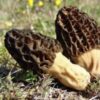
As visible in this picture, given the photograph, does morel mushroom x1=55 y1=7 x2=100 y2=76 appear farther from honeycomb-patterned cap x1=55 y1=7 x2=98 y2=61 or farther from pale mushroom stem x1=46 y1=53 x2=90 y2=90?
pale mushroom stem x1=46 y1=53 x2=90 y2=90

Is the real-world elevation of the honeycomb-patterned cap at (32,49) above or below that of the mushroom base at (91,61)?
above

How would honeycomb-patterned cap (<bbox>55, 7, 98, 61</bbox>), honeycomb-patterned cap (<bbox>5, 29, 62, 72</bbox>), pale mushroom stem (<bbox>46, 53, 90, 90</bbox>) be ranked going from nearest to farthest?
honeycomb-patterned cap (<bbox>5, 29, 62, 72</bbox>), pale mushroom stem (<bbox>46, 53, 90, 90</bbox>), honeycomb-patterned cap (<bbox>55, 7, 98, 61</bbox>)

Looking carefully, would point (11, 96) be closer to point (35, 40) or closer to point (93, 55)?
point (35, 40)

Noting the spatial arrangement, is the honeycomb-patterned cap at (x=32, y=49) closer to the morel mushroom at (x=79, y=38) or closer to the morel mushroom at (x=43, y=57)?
the morel mushroom at (x=43, y=57)

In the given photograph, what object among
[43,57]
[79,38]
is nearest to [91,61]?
[79,38]

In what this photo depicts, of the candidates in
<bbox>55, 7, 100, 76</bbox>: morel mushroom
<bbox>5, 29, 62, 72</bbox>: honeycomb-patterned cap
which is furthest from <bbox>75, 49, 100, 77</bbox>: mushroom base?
<bbox>5, 29, 62, 72</bbox>: honeycomb-patterned cap

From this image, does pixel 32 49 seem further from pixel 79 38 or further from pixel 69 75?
pixel 79 38

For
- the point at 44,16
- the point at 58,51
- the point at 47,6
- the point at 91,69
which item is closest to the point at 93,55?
the point at 91,69

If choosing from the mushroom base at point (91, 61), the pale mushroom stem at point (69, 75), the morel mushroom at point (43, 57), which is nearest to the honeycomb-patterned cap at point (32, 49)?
the morel mushroom at point (43, 57)
